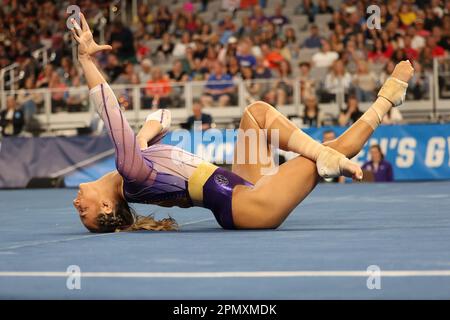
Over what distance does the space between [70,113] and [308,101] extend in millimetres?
4269

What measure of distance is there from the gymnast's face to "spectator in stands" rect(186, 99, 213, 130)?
333 inches

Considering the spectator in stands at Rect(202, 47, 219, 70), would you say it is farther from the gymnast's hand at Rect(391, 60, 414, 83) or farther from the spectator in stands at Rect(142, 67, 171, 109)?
the gymnast's hand at Rect(391, 60, 414, 83)

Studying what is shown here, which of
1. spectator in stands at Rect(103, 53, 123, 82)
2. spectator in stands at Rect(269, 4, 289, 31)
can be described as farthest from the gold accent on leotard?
spectator in stands at Rect(269, 4, 289, 31)

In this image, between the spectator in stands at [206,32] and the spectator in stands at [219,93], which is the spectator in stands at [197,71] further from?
the spectator in stands at [219,93]

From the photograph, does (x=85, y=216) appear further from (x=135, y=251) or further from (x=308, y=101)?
(x=308, y=101)

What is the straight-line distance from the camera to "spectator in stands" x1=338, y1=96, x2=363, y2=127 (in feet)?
50.8

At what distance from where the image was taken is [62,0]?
76.3 ft

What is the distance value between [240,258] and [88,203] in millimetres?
1989

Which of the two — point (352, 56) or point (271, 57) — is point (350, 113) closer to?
point (352, 56)

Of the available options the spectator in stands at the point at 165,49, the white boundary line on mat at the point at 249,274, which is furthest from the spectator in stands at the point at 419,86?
the white boundary line on mat at the point at 249,274

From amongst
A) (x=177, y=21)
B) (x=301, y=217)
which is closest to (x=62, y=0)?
(x=177, y=21)

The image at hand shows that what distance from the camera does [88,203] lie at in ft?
23.1

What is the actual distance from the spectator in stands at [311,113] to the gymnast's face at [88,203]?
29.5 feet

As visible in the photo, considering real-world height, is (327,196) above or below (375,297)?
below
